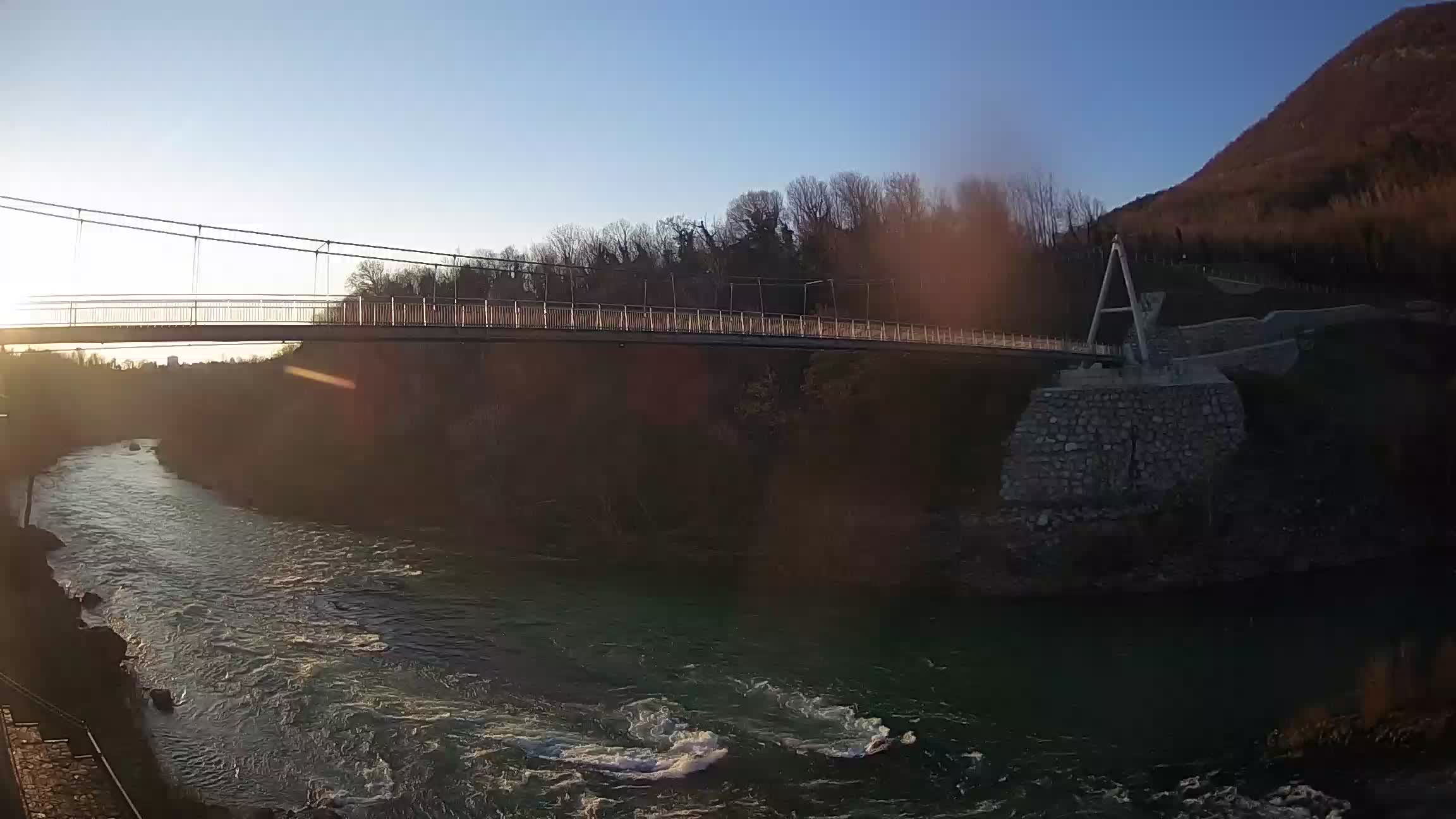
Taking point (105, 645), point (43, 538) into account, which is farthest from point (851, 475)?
point (43, 538)

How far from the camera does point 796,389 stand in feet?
118

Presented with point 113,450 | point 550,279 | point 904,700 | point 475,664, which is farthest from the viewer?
point 113,450

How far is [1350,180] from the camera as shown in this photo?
73.2 m

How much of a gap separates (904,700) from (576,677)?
19.9 ft

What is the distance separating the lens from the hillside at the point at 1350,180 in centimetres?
5041

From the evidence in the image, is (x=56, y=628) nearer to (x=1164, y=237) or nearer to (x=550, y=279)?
(x=550, y=279)

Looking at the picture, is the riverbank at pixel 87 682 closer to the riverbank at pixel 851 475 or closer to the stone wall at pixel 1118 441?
the riverbank at pixel 851 475

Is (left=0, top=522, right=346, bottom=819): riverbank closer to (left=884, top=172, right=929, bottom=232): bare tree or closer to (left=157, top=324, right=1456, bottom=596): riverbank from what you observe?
(left=157, top=324, right=1456, bottom=596): riverbank

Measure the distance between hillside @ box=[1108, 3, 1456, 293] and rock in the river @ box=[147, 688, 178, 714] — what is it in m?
51.3

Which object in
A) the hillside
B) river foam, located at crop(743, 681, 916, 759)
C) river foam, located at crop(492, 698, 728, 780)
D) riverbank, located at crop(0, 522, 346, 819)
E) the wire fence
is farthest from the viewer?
the hillside

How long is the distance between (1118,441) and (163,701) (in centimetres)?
2528

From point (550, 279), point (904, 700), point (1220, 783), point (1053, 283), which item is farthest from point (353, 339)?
point (1053, 283)

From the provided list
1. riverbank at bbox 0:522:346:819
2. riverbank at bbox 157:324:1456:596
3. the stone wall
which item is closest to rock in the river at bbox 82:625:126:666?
riverbank at bbox 0:522:346:819

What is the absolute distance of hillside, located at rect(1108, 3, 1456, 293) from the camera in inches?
1984
